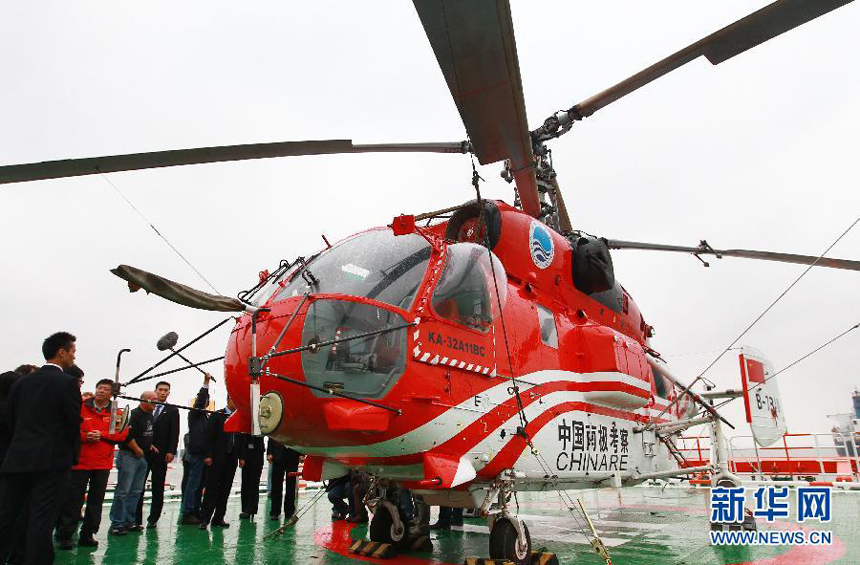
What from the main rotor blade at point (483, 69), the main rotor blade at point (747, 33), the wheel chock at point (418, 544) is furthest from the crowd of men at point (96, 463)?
the main rotor blade at point (747, 33)

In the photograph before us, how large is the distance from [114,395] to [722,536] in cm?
695

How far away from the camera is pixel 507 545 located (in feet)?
16.7

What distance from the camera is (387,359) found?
14.8 feet

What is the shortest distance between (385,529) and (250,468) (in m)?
3.38

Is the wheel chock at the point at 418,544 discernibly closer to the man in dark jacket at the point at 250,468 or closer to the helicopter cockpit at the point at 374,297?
the helicopter cockpit at the point at 374,297

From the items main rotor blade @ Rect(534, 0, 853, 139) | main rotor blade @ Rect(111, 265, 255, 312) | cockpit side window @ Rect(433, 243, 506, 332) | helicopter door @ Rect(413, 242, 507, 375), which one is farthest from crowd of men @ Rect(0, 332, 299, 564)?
main rotor blade @ Rect(534, 0, 853, 139)

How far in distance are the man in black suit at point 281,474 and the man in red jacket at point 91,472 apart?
8.32 feet

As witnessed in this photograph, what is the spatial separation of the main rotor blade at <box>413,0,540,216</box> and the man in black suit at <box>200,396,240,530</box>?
222 inches

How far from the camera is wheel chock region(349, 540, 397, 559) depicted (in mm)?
6098

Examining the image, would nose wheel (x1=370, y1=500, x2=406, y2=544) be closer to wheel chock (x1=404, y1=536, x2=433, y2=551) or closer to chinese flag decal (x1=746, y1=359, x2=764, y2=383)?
wheel chock (x1=404, y1=536, x2=433, y2=551)

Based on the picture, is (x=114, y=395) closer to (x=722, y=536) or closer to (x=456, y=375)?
(x=456, y=375)

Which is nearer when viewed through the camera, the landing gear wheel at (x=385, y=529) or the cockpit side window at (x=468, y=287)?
the cockpit side window at (x=468, y=287)

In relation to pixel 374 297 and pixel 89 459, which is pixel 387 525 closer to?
pixel 374 297

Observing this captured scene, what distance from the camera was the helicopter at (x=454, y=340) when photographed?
13.1ft
